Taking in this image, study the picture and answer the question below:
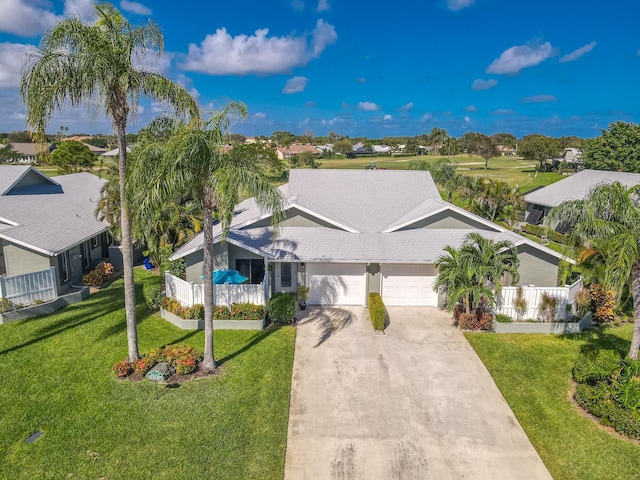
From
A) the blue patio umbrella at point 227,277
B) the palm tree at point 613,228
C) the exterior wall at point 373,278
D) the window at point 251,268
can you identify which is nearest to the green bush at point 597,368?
the palm tree at point 613,228

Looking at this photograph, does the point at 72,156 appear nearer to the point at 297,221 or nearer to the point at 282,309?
the point at 297,221

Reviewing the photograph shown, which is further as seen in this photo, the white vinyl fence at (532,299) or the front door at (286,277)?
the front door at (286,277)

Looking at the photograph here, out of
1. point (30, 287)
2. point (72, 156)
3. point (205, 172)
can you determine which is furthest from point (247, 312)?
point (72, 156)

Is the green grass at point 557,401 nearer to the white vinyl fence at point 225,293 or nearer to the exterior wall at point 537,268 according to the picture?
the exterior wall at point 537,268

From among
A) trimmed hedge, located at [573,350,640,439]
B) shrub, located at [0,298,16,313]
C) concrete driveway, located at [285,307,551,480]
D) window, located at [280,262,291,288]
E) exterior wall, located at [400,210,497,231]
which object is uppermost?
exterior wall, located at [400,210,497,231]

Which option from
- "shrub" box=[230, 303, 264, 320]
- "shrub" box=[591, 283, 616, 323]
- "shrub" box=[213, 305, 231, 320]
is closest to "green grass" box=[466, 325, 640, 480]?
"shrub" box=[591, 283, 616, 323]

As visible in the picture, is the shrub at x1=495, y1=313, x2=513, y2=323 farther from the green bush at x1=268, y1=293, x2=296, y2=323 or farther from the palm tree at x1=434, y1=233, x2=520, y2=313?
the green bush at x1=268, y1=293, x2=296, y2=323
